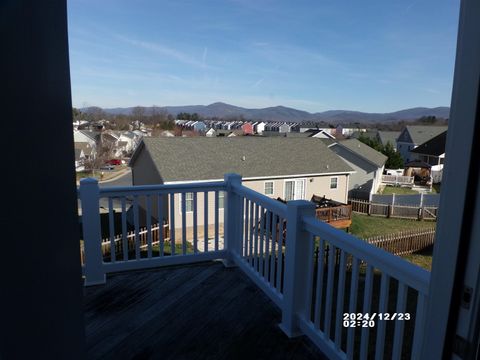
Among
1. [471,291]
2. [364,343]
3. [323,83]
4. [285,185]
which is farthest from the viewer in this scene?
[323,83]

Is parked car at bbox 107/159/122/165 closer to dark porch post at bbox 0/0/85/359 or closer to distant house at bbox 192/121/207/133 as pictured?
distant house at bbox 192/121/207/133

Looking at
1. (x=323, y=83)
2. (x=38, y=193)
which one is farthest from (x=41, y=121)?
(x=323, y=83)

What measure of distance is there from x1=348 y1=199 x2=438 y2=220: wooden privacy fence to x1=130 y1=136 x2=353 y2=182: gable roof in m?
2.44

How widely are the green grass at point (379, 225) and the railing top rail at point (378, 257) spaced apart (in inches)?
488

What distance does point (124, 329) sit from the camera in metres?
2.53

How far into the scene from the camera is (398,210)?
55.8 feet

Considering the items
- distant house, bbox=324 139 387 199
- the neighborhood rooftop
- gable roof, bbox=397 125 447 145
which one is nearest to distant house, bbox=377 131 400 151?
gable roof, bbox=397 125 447 145

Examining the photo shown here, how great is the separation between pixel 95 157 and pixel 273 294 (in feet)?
101

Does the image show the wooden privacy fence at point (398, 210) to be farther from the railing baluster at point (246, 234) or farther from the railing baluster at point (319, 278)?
the railing baluster at point (319, 278)

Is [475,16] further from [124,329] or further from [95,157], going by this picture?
[95,157]

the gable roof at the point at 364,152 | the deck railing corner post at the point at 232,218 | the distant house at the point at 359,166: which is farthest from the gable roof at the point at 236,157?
the deck railing corner post at the point at 232,218

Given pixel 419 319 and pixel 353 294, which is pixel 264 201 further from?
pixel 419 319

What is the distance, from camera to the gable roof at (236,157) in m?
13.6

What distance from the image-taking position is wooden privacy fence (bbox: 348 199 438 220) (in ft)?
54.4
